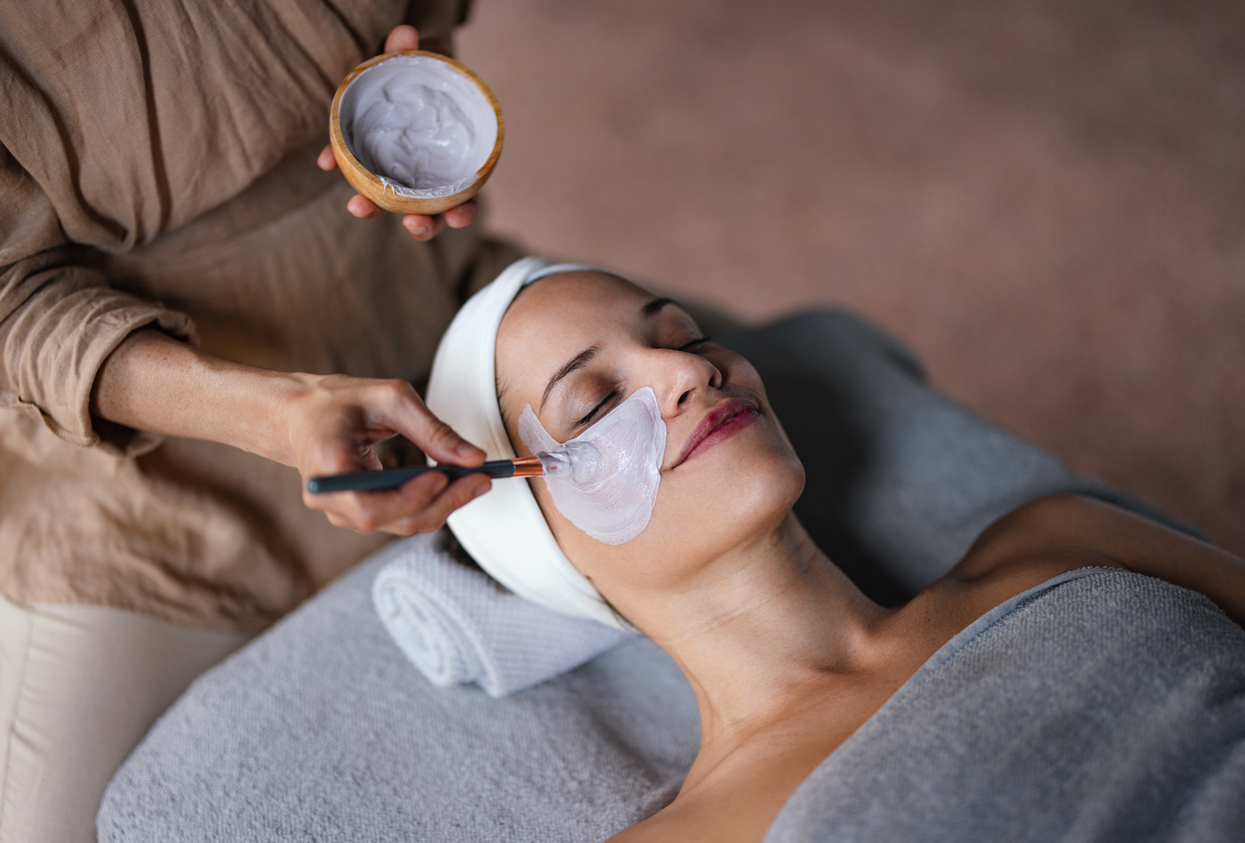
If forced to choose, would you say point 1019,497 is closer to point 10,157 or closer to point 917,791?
point 917,791

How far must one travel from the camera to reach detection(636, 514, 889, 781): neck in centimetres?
127

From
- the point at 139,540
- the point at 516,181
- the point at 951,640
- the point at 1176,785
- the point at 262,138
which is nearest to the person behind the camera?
the point at 1176,785

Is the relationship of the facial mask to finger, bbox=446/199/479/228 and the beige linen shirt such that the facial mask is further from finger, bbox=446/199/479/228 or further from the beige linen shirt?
the beige linen shirt

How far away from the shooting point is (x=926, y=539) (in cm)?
162

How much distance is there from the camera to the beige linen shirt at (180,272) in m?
1.16

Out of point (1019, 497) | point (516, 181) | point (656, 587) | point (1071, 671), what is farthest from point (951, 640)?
point (516, 181)

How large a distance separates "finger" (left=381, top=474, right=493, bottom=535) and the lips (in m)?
0.33

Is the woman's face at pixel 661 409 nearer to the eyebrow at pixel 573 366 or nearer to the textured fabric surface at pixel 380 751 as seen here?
the eyebrow at pixel 573 366

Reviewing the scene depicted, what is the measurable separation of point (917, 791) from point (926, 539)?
73 centimetres

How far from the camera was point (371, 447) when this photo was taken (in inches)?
39.5

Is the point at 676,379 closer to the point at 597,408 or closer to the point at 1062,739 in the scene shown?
the point at 597,408

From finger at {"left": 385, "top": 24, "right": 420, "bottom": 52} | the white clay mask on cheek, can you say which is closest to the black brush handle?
the white clay mask on cheek

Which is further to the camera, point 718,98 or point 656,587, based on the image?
point 718,98

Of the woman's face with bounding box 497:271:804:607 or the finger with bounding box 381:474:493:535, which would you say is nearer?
the finger with bounding box 381:474:493:535
